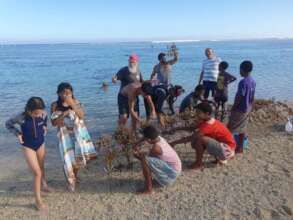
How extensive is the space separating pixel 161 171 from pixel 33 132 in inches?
70.3

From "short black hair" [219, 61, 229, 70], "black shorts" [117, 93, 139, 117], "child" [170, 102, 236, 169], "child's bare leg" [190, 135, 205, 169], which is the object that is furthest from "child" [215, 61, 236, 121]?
"child's bare leg" [190, 135, 205, 169]

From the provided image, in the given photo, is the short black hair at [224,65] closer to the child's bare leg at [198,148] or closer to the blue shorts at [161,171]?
the child's bare leg at [198,148]

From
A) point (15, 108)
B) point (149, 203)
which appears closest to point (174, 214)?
point (149, 203)

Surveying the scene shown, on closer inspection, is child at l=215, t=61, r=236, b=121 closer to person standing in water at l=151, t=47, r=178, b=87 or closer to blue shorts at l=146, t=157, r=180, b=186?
person standing in water at l=151, t=47, r=178, b=87

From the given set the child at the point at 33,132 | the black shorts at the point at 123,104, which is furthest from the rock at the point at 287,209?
the black shorts at the point at 123,104

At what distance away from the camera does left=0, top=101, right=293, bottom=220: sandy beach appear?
13.9ft

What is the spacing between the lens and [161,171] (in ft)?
15.5

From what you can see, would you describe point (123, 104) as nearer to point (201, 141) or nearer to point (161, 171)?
point (201, 141)

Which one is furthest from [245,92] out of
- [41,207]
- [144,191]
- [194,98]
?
[41,207]

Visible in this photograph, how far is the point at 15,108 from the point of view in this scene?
1248 cm

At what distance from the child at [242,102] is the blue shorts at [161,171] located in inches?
70.0

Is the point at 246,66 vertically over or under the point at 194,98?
over

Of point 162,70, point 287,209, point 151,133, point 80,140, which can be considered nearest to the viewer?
point 287,209

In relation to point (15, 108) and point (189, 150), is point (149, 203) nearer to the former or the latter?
point (189, 150)
